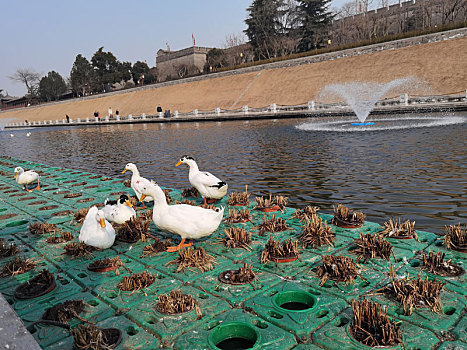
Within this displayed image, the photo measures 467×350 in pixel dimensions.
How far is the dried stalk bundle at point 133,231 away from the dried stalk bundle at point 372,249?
2.99 meters

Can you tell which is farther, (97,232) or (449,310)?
(97,232)

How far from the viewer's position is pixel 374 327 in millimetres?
2709

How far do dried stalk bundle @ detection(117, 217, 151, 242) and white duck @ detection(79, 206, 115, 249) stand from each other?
29 centimetres

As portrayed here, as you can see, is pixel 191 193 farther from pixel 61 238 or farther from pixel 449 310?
pixel 449 310

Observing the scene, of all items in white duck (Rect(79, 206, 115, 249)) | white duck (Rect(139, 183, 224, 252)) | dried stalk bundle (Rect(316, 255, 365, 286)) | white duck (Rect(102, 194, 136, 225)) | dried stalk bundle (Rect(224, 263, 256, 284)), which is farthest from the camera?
white duck (Rect(102, 194, 136, 225))

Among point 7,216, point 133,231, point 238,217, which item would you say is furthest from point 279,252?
point 7,216

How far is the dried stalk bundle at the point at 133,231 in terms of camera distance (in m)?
5.07

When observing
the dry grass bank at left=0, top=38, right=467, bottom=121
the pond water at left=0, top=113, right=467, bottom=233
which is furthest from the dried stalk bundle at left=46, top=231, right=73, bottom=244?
the dry grass bank at left=0, top=38, right=467, bottom=121

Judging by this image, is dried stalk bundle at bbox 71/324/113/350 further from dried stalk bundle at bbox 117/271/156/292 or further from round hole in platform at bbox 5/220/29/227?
round hole in platform at bbox 5/220/29/227

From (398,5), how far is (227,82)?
30.7m

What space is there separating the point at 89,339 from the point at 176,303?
79cm

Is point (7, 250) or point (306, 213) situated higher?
point (7, 250)

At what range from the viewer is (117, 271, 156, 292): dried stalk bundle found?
12.0 feet

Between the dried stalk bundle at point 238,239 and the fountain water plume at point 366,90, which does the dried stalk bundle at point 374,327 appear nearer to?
the dried stalk bundle at point 238,239
